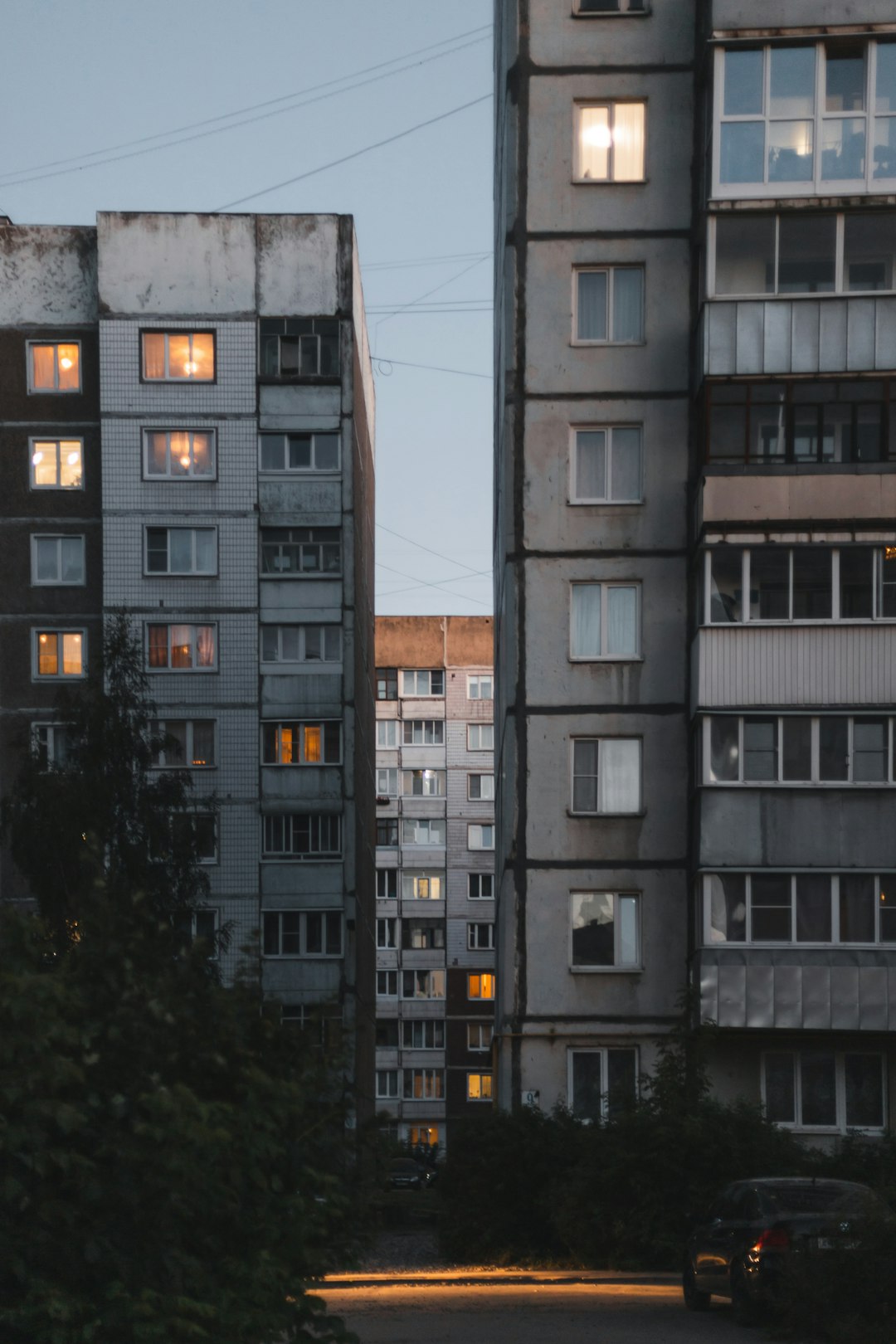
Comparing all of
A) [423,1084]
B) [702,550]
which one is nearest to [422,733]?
[423,1084]

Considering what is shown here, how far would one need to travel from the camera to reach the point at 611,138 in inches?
1545

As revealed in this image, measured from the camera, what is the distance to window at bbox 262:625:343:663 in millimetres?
52844

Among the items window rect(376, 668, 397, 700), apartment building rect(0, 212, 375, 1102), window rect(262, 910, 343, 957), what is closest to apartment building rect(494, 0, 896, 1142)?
window rect(262, 910, 343, 957)

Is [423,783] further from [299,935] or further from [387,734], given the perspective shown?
[299,935]

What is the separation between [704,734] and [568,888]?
4.64m

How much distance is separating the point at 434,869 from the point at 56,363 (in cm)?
5348

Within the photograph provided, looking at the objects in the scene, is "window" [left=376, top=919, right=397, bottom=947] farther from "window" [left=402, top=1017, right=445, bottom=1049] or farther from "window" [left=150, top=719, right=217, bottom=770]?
"window" [left=150, top=719, right=217, bottom=770]

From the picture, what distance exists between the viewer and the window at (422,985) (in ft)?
324

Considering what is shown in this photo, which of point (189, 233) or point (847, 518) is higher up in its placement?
point (189, 233)

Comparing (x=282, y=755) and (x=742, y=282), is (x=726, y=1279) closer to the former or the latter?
(x=742, y=282)

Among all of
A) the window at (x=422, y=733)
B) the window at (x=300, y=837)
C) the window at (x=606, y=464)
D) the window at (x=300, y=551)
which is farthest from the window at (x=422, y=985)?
the window at (x=606, y=464)

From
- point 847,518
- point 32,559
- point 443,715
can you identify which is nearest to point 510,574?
point 847,518

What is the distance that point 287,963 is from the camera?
51938 millimetres

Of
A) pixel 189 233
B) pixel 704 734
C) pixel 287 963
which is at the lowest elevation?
pixel 287 963
